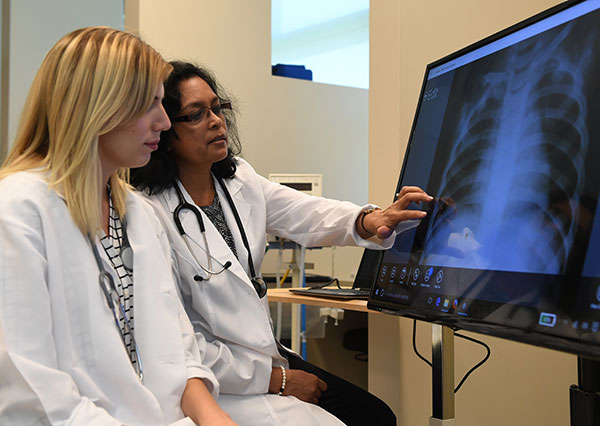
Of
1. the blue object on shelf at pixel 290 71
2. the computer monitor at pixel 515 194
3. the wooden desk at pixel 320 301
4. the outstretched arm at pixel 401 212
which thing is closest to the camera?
the computer monitor at pixel 515 194

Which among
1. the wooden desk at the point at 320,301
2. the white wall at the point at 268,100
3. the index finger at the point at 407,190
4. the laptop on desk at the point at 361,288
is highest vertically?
the white wall at the point at 268,100

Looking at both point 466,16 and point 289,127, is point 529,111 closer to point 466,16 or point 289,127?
point 466,16

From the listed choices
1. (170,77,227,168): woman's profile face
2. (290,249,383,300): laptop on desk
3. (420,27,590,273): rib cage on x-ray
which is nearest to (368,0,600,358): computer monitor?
(420,27,590,273): rib cage on x-ray

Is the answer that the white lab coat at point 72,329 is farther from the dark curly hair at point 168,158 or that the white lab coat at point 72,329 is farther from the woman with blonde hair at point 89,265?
the dark curly hair at point 168,158

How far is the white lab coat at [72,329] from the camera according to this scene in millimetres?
889

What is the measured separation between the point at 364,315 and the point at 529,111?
233 centimetres

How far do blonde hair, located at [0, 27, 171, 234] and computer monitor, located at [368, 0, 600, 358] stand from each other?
527mm

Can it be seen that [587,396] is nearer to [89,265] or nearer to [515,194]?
[515,194]

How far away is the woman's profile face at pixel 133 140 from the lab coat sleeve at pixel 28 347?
0.21 m

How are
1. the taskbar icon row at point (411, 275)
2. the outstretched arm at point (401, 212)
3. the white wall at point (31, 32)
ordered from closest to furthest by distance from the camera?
the taskbar icon row at point (411, 275) → the outstretched arm at point (401, 212) → the white wall at point (31, 32)

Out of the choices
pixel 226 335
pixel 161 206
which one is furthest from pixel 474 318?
pixel 161 206

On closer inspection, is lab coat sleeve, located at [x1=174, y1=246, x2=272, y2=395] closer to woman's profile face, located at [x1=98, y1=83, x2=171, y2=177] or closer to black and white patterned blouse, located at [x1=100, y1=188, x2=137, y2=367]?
black and white patterned blouse, located at [x1=100, y1=188, x2=137, y2=367]

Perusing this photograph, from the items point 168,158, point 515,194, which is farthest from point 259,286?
point 515,194

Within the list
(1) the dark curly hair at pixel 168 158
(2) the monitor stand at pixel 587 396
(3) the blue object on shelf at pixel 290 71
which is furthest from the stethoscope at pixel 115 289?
(3) the blue object on shelf at pixel 290 71
